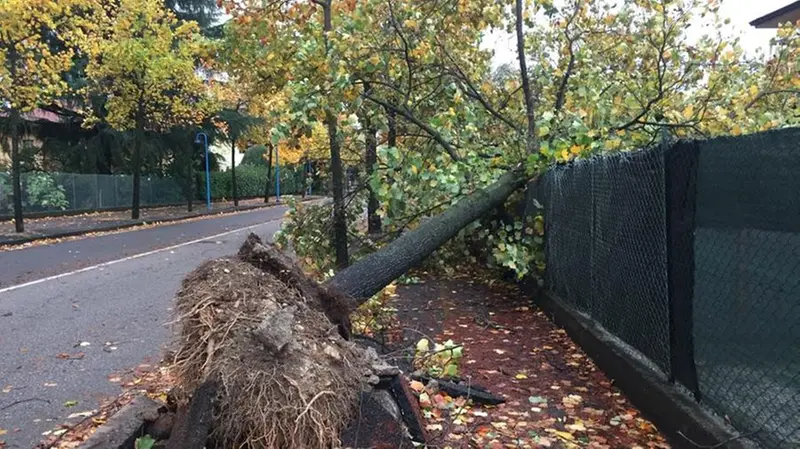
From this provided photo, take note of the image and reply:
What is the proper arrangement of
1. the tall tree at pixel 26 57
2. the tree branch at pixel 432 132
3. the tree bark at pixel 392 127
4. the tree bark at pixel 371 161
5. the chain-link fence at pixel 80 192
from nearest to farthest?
the tree branch at pixel 432 132 → the tree bark at pixel 371 161 → the tree bark at pixel 392 127 → the tall tree at pixel 26 57 → the chain-link fence at pixel 80 192

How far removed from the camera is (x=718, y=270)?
3346mm

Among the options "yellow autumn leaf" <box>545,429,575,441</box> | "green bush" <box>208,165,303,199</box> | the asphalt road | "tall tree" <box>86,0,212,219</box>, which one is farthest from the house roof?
"green bush" <box>208,165,303,199</box>

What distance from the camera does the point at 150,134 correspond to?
2733 cm

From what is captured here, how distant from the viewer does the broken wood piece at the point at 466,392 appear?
4.25 m

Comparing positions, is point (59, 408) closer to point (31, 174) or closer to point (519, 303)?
point (519, 303)

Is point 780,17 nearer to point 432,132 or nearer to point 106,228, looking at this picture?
point 432,132

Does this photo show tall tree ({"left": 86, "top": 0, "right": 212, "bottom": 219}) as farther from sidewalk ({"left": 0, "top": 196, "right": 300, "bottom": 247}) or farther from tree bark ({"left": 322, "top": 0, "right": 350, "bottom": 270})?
tree bark ({"left": 322, "top": 0, "right": 350, "bottom": 270})

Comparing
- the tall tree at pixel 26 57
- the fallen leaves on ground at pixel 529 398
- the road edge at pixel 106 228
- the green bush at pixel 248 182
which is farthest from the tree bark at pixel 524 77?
the green bush at pixel 248 182

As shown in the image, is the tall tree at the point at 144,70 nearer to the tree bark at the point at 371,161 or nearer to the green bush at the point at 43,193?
the green bush at the point at 43,193

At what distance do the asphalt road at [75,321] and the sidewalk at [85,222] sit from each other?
2.26 meters

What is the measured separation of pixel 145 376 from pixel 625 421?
12.0 ft

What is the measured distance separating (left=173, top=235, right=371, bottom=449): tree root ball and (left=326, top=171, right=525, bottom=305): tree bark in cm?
105

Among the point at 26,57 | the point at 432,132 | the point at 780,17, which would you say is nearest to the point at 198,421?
the point at 432,132

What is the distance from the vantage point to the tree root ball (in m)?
2.95
